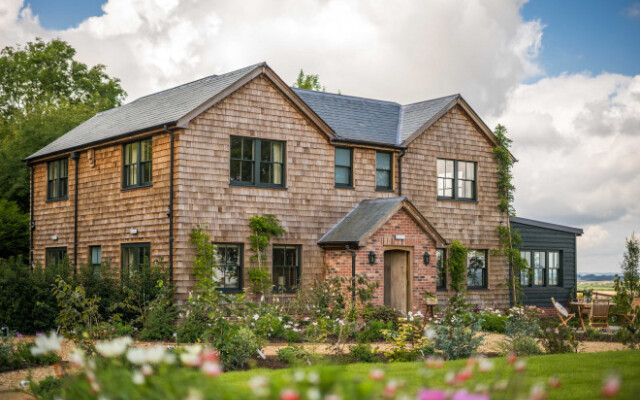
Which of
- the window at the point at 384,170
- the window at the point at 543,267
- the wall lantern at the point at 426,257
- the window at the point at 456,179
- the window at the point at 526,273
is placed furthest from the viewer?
the window at the point at 543,267

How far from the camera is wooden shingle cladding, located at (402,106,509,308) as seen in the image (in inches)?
1030

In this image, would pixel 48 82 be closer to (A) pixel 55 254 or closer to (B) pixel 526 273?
(A) pixel 55 254

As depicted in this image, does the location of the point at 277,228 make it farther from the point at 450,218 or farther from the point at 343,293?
the point at 450,218

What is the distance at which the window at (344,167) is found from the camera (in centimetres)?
2455

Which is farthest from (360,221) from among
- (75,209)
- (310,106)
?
(75,209)

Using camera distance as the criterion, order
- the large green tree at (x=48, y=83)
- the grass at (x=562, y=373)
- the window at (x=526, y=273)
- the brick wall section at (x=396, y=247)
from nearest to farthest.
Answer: the grass at (x=562, y=373), the brick wall section at (x=396, y=247), the window at (x=526, y=273), the large green tree at (x=48, y=83)

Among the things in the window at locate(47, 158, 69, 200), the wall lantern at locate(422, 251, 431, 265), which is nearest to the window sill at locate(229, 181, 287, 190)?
the wall lantern at locate(422, 251, 431, 265)

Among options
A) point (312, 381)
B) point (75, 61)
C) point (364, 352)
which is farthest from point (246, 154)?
point (75, 61)

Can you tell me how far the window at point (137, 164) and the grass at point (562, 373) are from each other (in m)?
12.5

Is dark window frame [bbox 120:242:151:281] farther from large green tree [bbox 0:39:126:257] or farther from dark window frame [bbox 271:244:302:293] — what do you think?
large green tree [bbox 0:39:126:257]

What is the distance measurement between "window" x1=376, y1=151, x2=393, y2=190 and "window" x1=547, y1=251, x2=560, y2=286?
8.56 meters

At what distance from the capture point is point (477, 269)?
2753 centimetres

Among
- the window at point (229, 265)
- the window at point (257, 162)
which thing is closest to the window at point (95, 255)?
the window at point (229, 265)

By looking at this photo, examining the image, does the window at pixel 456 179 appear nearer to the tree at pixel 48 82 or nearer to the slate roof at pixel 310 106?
the slate roof at pixel 310 106
